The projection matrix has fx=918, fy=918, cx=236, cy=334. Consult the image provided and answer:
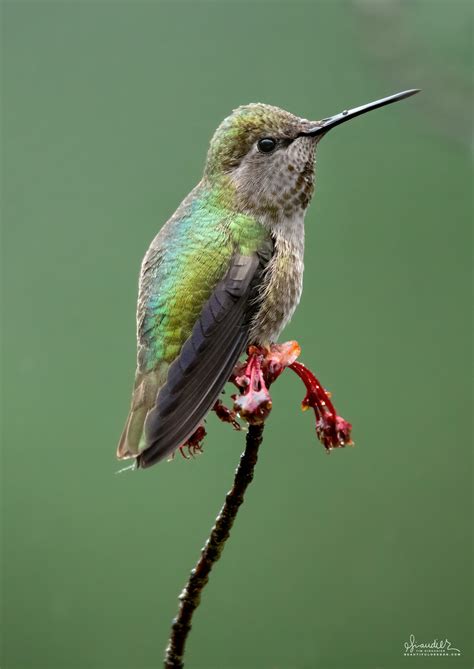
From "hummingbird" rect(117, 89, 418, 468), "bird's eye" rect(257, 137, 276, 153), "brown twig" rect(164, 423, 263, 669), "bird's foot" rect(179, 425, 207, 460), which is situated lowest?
"brown twig" rect(164, 423, 263, 669)

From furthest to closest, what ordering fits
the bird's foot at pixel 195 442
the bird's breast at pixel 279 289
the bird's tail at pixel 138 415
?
the bird's breast at pixel 279 289, the bird's foot at pixel 195 442, the bird's tail at pixel 138 415

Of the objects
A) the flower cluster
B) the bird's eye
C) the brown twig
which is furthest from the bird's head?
the brown twig

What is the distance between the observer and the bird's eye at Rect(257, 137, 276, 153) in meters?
3.12

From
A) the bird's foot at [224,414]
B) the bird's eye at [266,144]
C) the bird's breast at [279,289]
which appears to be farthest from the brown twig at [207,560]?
the bird's eye at [266,144]

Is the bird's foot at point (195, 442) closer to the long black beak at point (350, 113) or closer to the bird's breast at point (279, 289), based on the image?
the bird's breast at point (279, 289)

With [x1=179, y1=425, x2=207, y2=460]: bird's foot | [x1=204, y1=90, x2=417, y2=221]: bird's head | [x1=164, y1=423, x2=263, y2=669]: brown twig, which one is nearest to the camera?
[x1=164, y1=423, x2=263, y2=669]: brown twig

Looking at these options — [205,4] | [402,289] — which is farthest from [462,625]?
[205,4]

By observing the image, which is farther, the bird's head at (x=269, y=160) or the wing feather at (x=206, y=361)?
the bird's head at (x=269, y=160)

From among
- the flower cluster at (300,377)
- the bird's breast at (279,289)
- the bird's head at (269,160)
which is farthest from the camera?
the bird's head at (269,160)

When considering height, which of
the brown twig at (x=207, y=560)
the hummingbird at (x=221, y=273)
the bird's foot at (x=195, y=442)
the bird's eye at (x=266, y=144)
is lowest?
the brown twig at (x=207, y=560)

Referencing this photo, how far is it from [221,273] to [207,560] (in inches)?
36.4

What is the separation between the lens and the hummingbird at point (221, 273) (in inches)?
104

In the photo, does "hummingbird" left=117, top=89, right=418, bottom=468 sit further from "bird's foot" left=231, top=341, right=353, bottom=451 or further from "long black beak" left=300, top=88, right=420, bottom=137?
"bird's foot" left=231, top=341, right=353, bottom=451

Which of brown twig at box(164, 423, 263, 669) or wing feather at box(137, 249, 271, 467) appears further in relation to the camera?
wing feather at box(137, 249, 271, 467)
